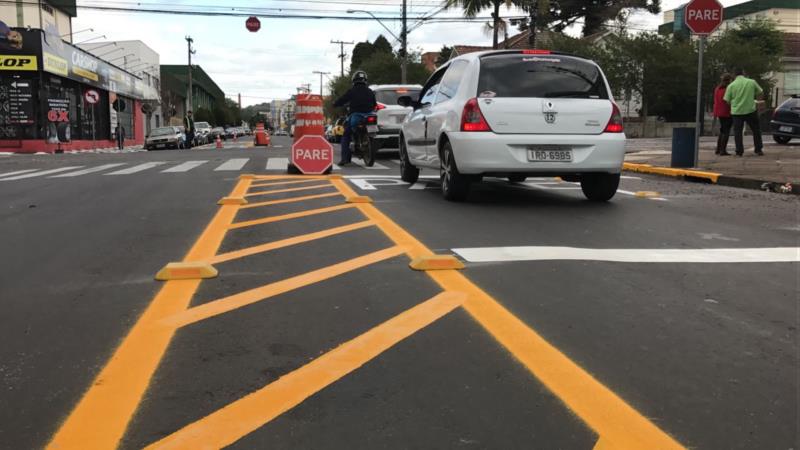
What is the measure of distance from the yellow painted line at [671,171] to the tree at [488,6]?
68.4 feet

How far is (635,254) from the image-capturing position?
534 cm

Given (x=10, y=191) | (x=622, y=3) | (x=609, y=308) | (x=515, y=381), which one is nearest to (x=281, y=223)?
(x=609, y=308)

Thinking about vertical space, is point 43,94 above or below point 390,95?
above

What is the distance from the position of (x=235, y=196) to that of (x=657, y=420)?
22.7ft

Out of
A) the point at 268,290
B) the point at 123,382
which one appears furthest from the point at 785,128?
the point at 123,382

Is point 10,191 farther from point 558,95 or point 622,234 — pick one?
point 622,234

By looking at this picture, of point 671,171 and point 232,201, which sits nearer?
point 232,201

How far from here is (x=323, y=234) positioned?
6105 millimetres

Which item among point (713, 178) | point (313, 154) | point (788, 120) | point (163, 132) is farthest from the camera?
point (163, 132)

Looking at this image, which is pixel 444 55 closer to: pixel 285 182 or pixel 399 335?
pixel 285 182

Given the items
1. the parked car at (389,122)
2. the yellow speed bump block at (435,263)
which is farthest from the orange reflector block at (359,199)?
the parked car at (389,122)

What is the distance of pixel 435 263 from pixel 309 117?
7916mm

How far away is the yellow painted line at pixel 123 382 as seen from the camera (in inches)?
95.2

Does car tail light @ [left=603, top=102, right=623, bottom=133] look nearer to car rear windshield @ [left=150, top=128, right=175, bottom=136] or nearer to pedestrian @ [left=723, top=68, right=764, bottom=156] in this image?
pedestrian @ [left=723, top=68, right=764, bottom=156]
